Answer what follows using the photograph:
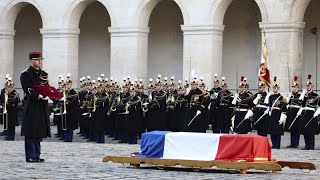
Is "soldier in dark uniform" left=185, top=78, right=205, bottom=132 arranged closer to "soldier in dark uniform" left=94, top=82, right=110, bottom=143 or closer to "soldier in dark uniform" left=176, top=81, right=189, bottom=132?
"soldier in dark uniform" left=176, top=81, right=189, bottom=132

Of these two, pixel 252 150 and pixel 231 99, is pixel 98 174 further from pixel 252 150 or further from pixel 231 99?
pixel 231 99

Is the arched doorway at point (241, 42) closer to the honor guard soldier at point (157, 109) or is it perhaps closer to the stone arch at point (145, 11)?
the stone arch at point (145, 11)

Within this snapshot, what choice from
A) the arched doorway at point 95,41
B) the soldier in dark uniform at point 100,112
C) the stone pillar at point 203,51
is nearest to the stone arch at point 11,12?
the arched doorway at point 95,41

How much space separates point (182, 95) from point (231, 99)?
1.40 m

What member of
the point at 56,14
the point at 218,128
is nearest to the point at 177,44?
the point at 56,14

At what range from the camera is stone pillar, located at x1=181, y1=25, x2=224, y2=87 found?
31297mm

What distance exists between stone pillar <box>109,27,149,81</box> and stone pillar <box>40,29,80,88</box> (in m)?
2.13

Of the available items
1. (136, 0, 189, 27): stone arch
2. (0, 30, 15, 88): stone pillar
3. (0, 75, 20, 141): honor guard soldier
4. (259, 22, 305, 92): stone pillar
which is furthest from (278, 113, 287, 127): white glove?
(0, 30, 15, 88): stone pillar

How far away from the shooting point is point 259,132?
23.0m

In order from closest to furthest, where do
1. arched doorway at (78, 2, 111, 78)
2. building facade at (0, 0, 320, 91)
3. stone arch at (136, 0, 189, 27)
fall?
building facade at (0, 0, 320, 91)
stone arch at (136, 0, 189, 27)
arched doorway at (78, 2, 111, 78)

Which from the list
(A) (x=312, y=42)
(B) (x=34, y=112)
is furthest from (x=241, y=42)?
(B) (x=34, y=112)

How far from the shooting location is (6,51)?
3672 centimetres

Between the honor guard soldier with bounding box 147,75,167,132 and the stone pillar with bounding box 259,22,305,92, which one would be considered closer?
the honor guard soldier with bounding box 147,75,167,132

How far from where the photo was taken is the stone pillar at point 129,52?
3322 centimetres
